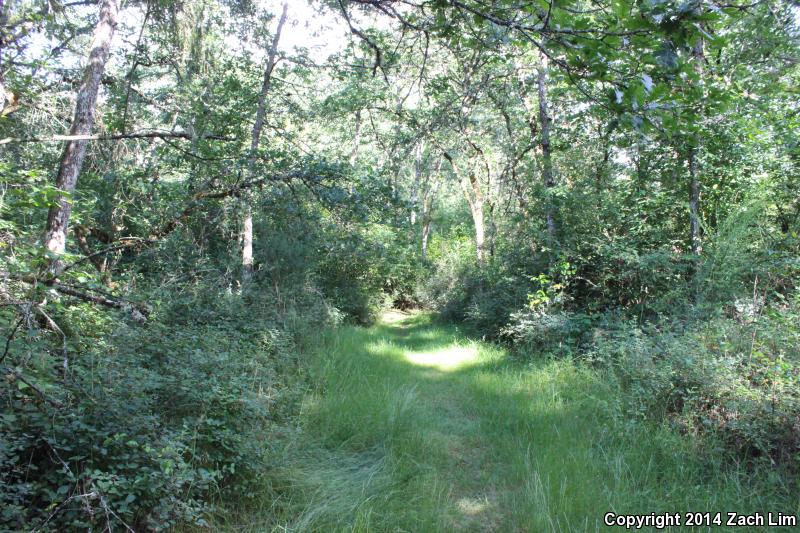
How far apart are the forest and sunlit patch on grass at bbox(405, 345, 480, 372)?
10 cm

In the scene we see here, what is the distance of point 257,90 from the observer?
29.3 ft

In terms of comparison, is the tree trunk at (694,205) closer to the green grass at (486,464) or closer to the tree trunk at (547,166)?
the tree trunk at (547,166)

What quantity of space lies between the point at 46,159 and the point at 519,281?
8.63 metres

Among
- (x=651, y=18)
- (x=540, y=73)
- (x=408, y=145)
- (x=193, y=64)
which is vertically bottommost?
(x=651, y=18)

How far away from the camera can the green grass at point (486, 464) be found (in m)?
3.12

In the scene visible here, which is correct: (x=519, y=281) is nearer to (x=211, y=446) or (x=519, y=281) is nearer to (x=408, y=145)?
(x=408, y=145)

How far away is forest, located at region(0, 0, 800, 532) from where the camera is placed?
8.43 feet

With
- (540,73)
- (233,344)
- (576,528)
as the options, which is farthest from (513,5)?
(540,73)

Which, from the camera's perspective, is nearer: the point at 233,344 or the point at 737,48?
the point at 233,344

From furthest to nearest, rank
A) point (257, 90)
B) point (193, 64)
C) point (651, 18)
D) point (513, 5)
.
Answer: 1. point (257, 90)
2. point (193, 64)
3. point (513, 5)
4. point (651, 18)

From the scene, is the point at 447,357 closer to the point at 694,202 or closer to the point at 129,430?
the point at 694,202

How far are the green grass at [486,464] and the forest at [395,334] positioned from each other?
3 cm

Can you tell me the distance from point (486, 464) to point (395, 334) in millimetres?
7383

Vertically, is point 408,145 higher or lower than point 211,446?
higher
